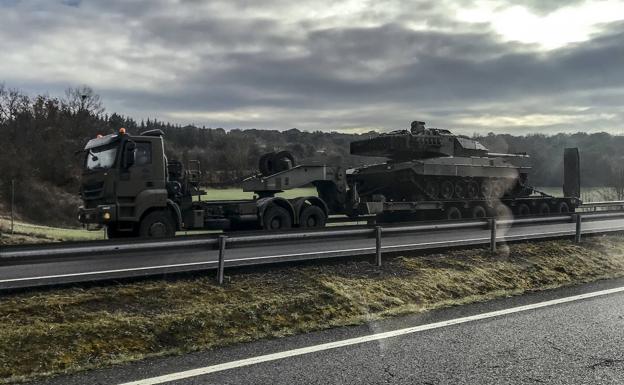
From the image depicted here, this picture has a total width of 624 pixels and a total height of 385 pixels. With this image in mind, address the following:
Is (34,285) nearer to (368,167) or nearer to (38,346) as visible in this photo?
(38,346)

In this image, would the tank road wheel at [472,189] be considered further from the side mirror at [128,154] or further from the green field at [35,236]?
the green field at [35,236]

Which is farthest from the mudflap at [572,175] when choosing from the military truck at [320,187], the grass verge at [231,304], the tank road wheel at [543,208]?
the grass verge at [231,304]

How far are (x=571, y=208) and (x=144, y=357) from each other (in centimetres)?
2741

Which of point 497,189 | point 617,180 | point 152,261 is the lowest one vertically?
point 152,261

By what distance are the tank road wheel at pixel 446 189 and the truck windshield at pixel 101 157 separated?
13932 millimetres

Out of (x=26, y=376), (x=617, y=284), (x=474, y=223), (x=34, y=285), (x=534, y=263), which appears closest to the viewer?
(x=26, y=376)

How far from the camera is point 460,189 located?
23.4 m

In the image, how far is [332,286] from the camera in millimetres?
7527

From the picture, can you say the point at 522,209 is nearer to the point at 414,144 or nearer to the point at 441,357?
the point at 414,144

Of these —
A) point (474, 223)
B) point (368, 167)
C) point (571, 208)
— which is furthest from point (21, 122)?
point (474, 223)

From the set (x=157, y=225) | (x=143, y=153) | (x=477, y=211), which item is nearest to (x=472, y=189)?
(x=477, y=211)

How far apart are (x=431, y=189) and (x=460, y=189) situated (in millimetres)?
1937

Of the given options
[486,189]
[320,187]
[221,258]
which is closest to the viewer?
[221,258]

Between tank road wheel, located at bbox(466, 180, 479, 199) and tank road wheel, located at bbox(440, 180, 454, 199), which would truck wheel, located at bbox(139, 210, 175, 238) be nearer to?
tank road wheel, located at bbox(440, 180, 454, 199)
